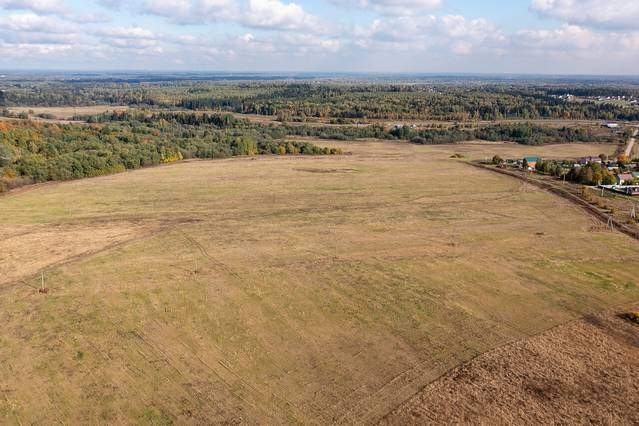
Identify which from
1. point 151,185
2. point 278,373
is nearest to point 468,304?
point 278,373

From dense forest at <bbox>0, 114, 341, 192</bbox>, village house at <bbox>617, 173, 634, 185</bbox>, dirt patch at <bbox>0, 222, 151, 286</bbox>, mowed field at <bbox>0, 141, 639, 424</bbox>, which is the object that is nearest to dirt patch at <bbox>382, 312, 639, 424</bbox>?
mowed field at <bbox>0, 141, 639, 424</bbox>

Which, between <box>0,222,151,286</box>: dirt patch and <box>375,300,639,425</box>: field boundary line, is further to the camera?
<box>0,222,151,286</box>: dirt patch

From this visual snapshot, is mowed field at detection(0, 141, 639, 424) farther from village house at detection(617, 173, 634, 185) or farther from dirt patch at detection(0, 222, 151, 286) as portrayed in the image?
village house at detection(617, 173, 634, 185)

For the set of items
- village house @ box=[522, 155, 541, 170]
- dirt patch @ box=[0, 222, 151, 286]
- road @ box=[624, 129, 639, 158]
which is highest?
dirt patch @ box=[0, 222, 151, 286]

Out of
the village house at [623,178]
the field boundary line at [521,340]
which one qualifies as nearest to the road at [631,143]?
the village house at [623,178]

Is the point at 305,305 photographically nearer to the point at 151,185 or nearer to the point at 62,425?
the point at 62,425

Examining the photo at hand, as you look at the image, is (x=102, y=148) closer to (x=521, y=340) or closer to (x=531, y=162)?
(x=531, y=162)
